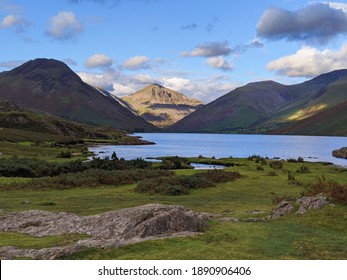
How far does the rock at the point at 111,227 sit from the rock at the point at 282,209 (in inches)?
259

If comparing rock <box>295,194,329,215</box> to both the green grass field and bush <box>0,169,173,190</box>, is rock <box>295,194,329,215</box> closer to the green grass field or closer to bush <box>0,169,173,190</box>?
the green grass field

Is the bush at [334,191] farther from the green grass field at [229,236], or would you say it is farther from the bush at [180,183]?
the bush at [180,183]

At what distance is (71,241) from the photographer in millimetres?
21531

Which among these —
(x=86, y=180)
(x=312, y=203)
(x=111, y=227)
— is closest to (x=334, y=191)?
(x=312, y=203)

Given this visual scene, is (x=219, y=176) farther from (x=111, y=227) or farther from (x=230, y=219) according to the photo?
(x=111, y=227)

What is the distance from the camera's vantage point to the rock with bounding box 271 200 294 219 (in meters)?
27.6

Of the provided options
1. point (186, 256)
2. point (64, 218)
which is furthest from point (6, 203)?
point (186, 256)

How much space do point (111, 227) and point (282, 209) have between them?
482 inches

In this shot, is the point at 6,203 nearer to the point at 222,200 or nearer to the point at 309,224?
the point at 222,200

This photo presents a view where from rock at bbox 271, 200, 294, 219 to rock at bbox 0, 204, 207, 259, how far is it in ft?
21.6

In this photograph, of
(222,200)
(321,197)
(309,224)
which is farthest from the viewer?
(222,200)

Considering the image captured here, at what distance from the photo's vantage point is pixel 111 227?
75.7ft
